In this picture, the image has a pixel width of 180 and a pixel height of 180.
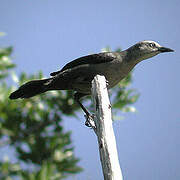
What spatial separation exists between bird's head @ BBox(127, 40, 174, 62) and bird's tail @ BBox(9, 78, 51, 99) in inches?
58.8

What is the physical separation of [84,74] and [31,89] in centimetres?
80

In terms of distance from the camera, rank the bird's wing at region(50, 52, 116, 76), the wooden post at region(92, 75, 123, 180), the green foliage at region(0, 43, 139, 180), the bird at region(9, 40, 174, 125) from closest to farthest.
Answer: the wooden post at region(92, 75, 123, 180), the green foliage at region(0, 43, 139, 180), the bird at region(9, 40, 174, 125), the bird's wing at region(50, 52, 116, 76)

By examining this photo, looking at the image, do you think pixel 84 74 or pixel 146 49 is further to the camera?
pixel 146 49

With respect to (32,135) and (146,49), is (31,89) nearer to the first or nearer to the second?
(32,135)

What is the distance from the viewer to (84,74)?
4824mm

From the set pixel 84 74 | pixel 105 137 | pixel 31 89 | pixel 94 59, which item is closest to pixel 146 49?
pixel 94 59

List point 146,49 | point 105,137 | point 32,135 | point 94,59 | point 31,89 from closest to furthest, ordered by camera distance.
A: point 105,137 → point 32,135 → point 31,89 → point 94,59 → point 146,49

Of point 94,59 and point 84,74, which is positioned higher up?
point 94,59

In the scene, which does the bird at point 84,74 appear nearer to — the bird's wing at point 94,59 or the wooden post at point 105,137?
the bird's wing at point 94,59

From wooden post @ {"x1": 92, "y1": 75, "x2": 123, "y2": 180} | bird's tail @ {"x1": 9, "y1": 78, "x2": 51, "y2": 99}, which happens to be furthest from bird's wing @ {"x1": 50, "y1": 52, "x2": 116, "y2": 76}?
wooden post @ {"x1": 92, "y1": 75, "x2": 123, "y2": 180}

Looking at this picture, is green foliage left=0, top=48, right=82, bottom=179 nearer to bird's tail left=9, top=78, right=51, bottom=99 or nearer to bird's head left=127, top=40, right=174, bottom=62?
bird's tail left=9, top=78, right=51, bottom=99

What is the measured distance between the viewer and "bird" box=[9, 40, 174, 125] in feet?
15.5

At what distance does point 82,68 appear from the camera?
15.9 ft

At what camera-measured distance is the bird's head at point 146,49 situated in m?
5.27
